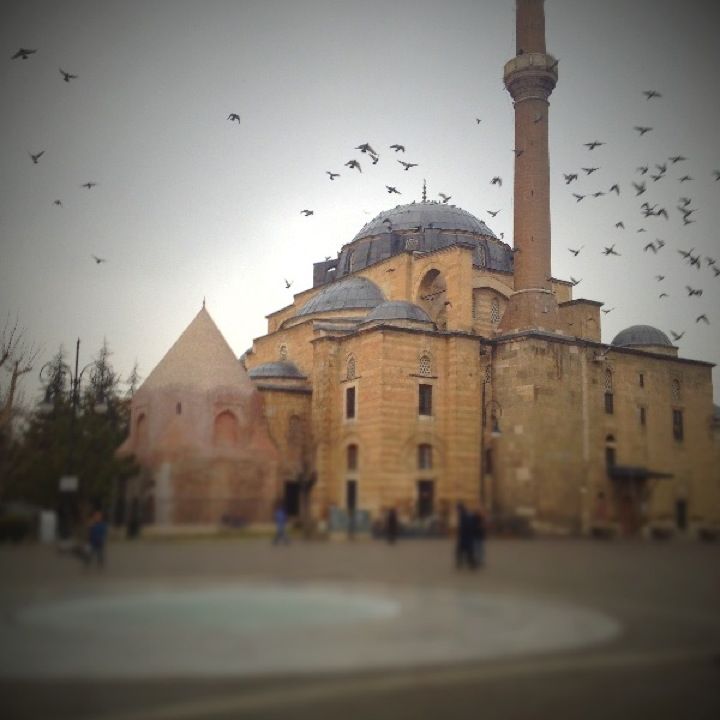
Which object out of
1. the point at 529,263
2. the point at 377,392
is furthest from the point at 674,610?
the point at 529,263

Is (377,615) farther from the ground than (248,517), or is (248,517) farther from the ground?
(248,517)

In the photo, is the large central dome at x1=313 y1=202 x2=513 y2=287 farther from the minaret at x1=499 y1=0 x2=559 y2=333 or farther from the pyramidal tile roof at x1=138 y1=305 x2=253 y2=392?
the pyramidal tile roof at x1=138 y1=305 x2=253 y2=392

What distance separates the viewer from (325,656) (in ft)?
24.7

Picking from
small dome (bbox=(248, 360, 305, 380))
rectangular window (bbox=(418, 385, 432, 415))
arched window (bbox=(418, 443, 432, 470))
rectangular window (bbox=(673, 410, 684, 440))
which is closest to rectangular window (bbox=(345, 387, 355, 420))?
rectangular window (bbox=(418, 385, 432, 415))

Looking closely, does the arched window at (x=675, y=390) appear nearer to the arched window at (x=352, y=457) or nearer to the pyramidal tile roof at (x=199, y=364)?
the arched window at (x=352, y=457)

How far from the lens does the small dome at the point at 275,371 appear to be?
92.1ft

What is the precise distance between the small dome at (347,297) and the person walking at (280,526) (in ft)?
56.6

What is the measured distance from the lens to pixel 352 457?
24.0 meters

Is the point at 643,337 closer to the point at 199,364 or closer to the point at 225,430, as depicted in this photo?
the point at 199,364

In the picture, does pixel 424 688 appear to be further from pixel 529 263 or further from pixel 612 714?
pixel 529 263

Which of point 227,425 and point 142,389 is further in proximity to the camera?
point 142,389

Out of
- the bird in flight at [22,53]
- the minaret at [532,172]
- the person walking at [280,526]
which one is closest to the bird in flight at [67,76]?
the bird in flight at [22,53]

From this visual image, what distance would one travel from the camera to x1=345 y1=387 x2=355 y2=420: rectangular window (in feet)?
81.0

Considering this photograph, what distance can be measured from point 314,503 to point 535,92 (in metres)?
16.2
